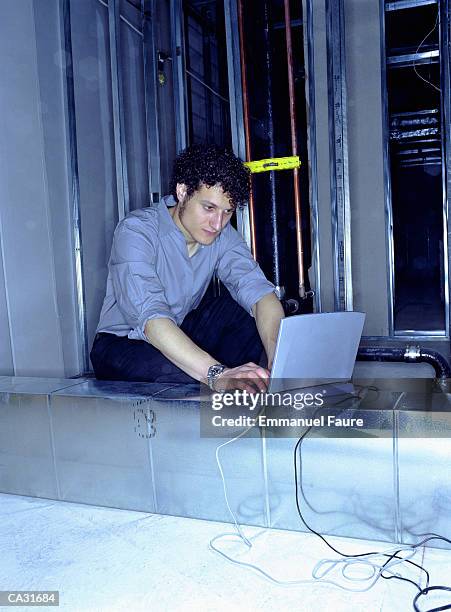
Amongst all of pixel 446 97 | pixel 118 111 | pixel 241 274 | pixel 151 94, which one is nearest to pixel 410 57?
pixel 446 97

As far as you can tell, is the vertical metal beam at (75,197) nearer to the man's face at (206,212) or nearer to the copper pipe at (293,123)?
the man's face at (206,212)

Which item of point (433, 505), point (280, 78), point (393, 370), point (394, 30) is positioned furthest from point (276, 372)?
point (394, 30)

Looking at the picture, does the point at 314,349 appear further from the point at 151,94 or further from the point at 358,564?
the point at 151,94

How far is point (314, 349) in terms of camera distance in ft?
4.06

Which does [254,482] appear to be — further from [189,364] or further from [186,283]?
[186,283]

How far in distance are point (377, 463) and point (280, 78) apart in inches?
134

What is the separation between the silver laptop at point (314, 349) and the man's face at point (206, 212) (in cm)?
63

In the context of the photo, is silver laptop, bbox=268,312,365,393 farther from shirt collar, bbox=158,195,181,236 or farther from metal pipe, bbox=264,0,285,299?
metal pipe, bbox=264,0,285,299

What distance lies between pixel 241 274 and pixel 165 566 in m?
1.10

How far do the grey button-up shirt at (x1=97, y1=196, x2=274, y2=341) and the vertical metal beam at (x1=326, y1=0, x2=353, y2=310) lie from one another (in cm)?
99

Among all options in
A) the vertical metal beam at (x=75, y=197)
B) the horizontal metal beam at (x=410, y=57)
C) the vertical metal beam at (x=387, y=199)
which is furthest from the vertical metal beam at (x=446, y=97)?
the vertical metal beam at (x=75, y=197)

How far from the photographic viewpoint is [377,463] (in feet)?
3.78

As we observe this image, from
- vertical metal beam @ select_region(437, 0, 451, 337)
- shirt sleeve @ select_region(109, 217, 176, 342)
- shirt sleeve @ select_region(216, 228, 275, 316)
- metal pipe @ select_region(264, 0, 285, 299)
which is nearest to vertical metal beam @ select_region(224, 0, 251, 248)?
metal pipe @ select_region(264, 0, 285, 299)

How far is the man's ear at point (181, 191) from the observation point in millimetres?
1812
